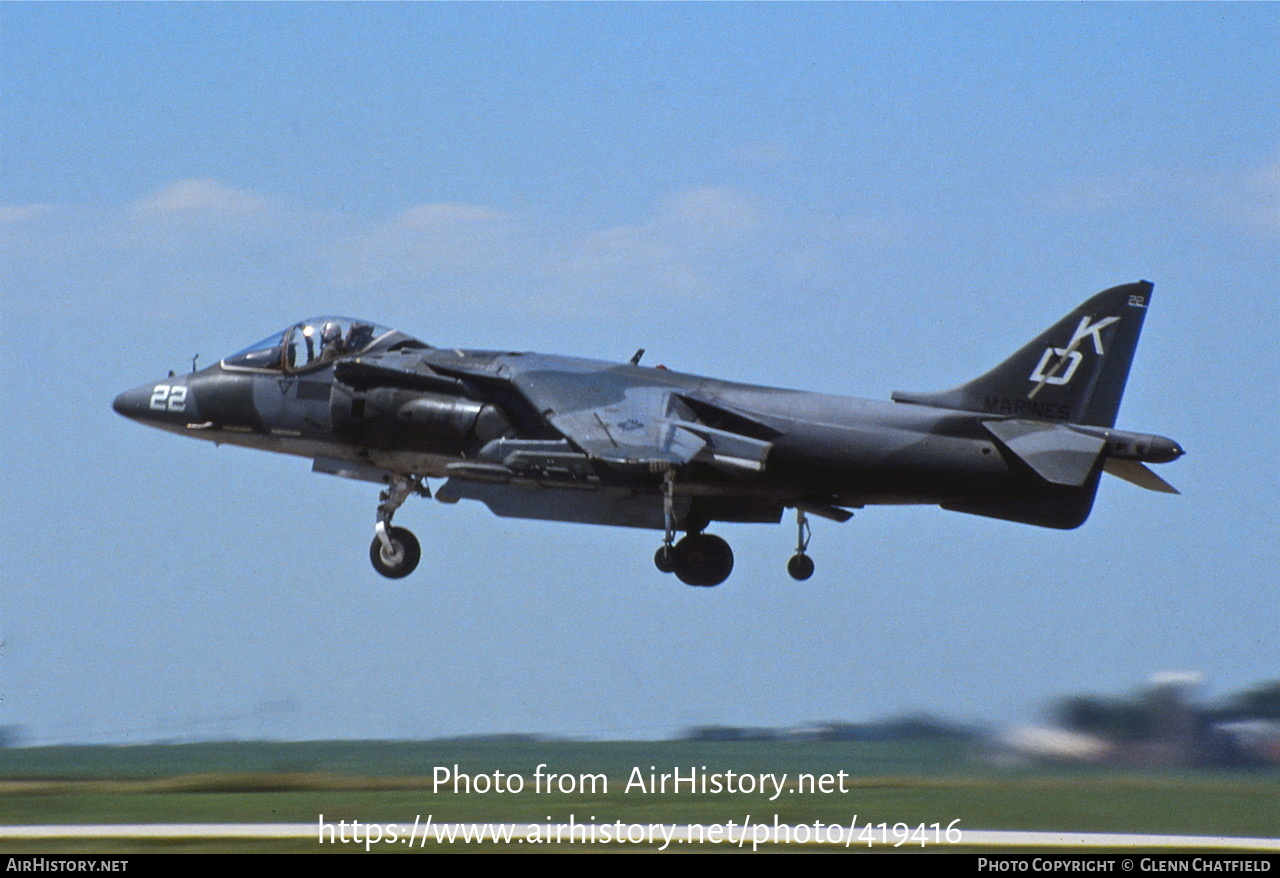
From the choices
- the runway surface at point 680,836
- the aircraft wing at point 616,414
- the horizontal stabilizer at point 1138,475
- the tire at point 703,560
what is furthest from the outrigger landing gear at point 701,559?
the horizontal stabilizer at point 1138,475

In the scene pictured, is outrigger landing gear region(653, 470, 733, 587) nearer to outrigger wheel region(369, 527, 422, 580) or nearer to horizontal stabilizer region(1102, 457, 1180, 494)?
outrigger wheel region(369, 527, 422, 580)

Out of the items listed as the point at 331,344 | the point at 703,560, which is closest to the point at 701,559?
the point at 703,560

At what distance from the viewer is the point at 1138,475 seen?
2328 cm

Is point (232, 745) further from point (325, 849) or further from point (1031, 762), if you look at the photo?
point (1031, 762)

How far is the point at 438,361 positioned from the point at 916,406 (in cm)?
599

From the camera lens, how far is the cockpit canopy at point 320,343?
25172 mm

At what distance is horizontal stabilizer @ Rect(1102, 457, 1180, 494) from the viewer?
2309cm

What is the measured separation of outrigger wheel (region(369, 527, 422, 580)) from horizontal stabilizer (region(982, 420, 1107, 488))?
784 cm

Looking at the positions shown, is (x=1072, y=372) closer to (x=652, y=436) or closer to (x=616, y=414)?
(x=652, y=436)

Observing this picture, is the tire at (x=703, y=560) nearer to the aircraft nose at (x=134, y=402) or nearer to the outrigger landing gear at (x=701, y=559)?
the outrigger landing gear at (x=701, y=559)

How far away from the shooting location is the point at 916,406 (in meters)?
23.1

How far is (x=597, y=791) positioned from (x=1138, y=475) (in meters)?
7.88
